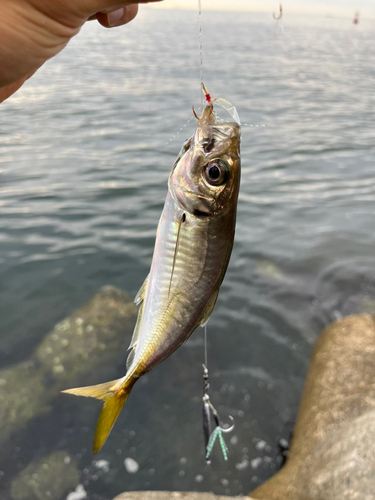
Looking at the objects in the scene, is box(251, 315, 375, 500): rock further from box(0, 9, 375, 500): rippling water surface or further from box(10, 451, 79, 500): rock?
box(10, 451, 79, 500): rock

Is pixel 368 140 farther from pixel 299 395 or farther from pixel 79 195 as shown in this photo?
pixel 299 395

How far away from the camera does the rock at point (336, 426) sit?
318cm

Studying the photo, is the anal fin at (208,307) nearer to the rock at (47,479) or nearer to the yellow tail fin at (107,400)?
the yellow tail fin at (107,400)

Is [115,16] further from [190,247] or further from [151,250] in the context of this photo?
[151,250]

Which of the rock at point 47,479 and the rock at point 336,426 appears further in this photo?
the rock at point 47,479

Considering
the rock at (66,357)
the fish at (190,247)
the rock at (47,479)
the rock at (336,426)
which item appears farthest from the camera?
the rock at (66,357)

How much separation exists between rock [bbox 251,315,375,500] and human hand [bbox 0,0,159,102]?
333cm

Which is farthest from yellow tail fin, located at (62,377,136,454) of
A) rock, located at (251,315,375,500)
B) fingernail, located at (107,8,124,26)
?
rock, located at (251,315,375,500)

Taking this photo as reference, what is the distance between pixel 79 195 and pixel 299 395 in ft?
20.4

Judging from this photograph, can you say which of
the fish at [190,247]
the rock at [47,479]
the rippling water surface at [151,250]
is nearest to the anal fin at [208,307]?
the fish at [190,247]

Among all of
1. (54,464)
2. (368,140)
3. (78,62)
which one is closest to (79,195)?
(54,464)

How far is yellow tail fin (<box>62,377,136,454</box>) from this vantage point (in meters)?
2.11

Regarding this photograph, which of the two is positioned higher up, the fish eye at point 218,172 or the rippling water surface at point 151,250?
the fish eye at point 218,172

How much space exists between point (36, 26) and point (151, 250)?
18.6 ft
